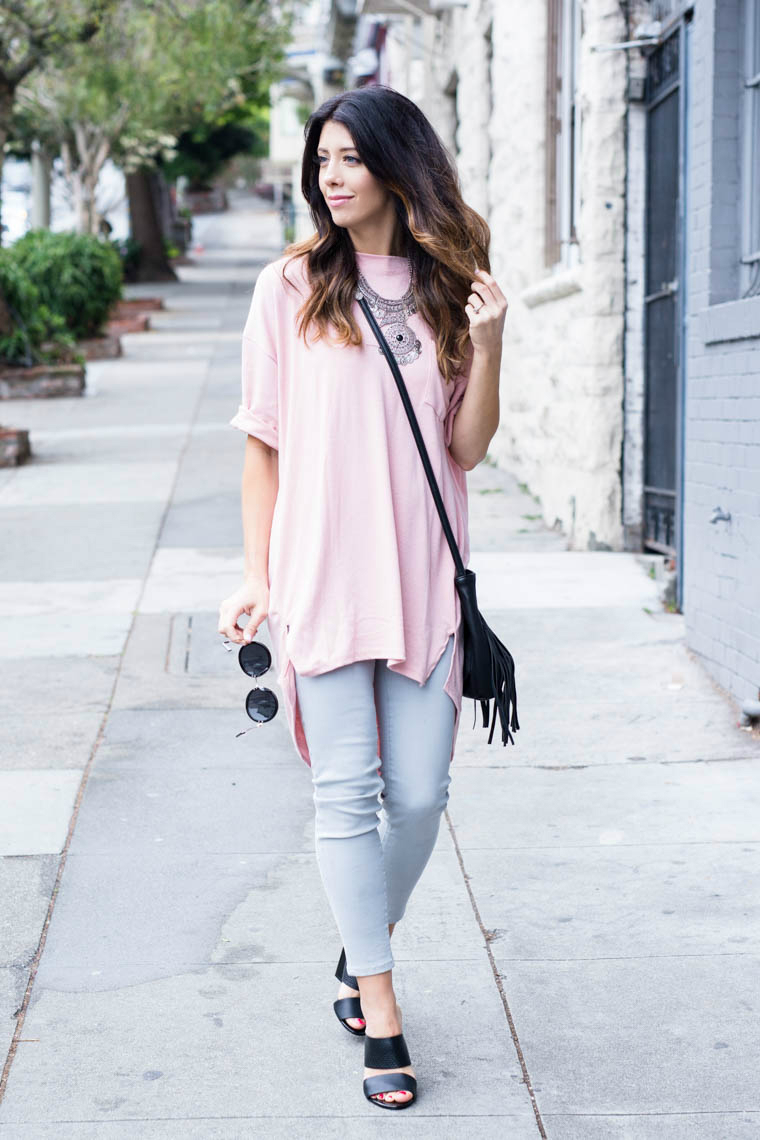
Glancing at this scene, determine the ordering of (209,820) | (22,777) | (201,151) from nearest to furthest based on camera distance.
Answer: (209,820) < (22,777) < (201,151)

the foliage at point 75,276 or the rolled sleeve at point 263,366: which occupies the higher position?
the foliage at point 75,276

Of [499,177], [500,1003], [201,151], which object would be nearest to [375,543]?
[500,1003]

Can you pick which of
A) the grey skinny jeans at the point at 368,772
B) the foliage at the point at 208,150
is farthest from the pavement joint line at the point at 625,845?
the foliage at the point at 208,150

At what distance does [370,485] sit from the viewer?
9.41 feet

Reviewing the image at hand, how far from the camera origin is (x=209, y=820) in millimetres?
4496

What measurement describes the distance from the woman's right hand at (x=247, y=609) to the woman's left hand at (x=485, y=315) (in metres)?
0.64

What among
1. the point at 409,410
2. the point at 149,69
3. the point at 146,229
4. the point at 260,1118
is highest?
the point at 149,69

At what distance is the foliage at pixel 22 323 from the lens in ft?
56.4

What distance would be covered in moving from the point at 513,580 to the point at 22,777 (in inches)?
139

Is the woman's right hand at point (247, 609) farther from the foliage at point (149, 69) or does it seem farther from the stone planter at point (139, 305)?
the stone planter at point (139, 305)

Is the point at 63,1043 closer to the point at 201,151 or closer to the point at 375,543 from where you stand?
the point at 375,543

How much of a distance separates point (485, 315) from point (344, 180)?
0.38m

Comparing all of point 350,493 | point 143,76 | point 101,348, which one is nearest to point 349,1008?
point 350,493

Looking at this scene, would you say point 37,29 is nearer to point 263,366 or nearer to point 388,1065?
point 263,366
